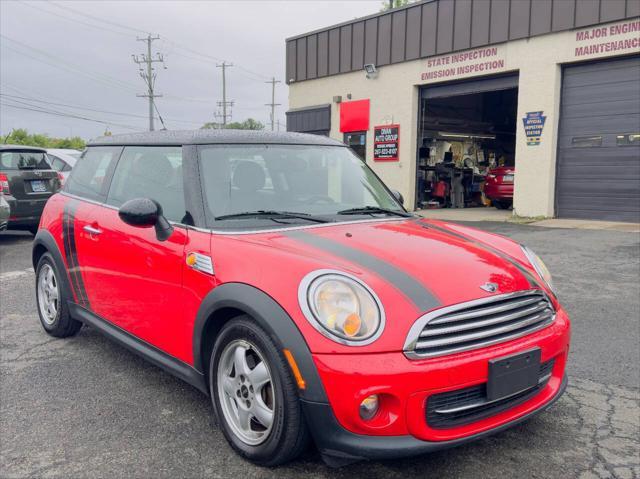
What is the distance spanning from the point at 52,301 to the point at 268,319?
9.56ft

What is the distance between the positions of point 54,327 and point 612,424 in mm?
3930

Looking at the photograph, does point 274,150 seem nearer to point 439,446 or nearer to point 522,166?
point 439,446

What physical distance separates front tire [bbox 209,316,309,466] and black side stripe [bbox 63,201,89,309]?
5.52 feet

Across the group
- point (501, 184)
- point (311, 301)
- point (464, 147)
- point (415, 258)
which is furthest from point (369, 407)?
point (464, 147)

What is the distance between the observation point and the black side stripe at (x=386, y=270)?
236 centimetres

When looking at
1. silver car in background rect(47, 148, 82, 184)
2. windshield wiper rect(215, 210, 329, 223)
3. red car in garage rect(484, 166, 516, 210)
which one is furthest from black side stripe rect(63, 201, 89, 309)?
red car in garage rect(484, 166, 516, 210)

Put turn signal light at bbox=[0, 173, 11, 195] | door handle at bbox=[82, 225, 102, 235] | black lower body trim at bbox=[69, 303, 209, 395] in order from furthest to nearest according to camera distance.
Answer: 1. turn signal light at bbox=[0, 173, 11, 195]
2. door handle at bbox=[82, 225, 102, 235]
3. black lower body trim at bbox=[69, 303, 209, 395]

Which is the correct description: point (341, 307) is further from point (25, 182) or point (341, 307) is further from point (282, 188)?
point (25, 182)

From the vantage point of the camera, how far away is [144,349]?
3309 mm

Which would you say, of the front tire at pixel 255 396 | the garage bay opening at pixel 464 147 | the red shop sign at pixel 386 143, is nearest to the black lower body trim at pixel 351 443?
the front tire at pixel 255 396

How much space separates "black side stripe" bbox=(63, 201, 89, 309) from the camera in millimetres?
4000

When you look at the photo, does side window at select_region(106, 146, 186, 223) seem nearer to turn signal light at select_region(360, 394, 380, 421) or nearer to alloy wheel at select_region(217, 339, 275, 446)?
alloy wheel at select_region(217, 339, 275, 446)

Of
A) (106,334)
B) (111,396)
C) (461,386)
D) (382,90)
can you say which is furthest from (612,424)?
(382,90)

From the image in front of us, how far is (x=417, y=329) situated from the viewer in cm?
226
